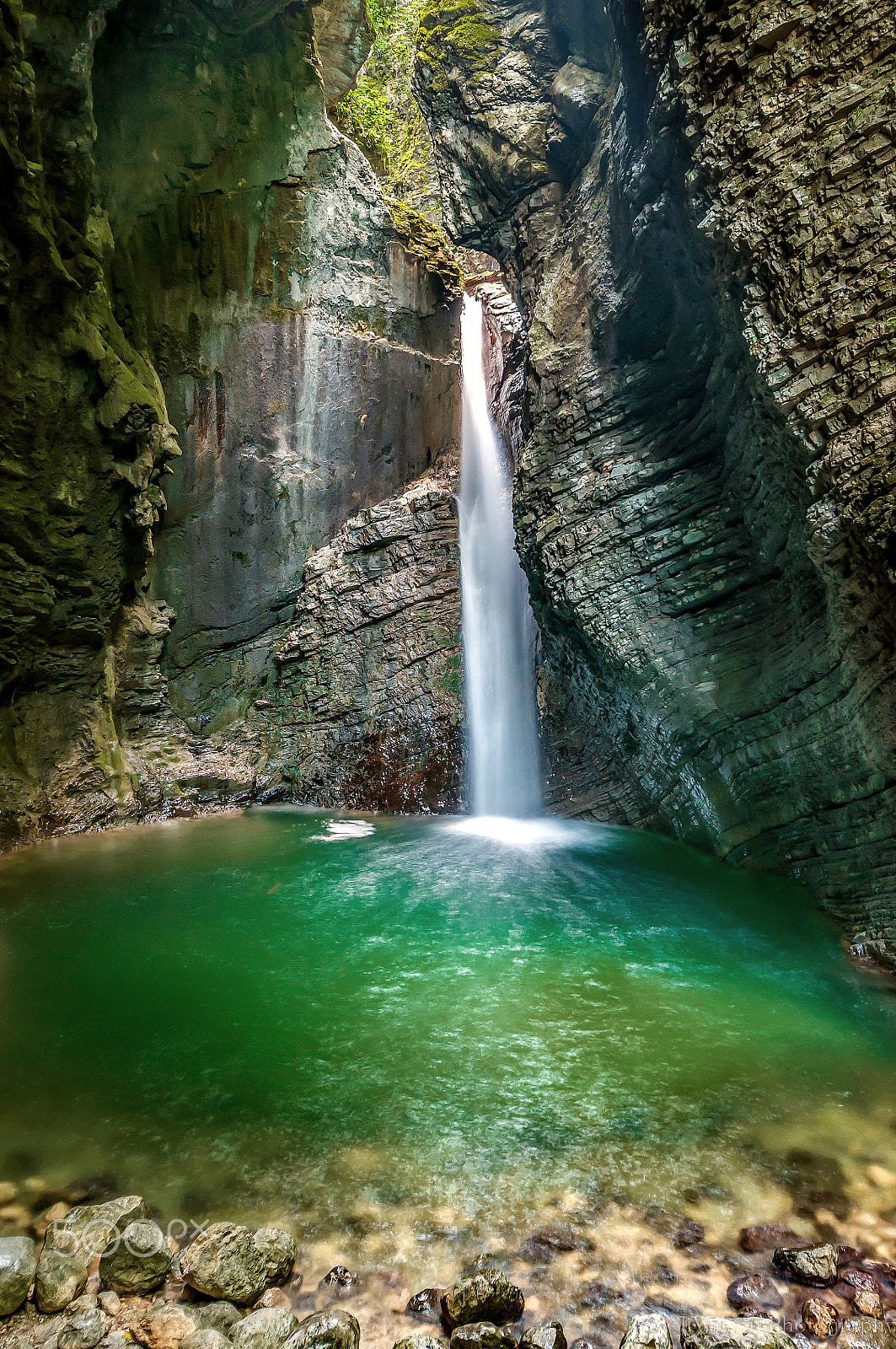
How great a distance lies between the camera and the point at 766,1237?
8.48 ft

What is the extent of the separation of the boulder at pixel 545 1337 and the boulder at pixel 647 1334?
188 mm

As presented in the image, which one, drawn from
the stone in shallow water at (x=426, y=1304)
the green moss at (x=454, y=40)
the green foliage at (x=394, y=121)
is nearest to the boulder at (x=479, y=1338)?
the stone in shallow water at (x=426, y=1304)

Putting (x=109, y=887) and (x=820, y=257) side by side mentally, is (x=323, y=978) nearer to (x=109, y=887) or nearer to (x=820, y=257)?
(x=109, y=887)

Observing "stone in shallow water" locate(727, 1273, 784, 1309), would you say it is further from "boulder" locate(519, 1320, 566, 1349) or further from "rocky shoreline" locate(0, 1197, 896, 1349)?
"boulder" locate(519, 1320, 566, 1349)

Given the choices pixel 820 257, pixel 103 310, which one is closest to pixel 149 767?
pixel 103 310

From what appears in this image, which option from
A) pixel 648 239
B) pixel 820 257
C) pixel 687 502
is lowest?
pixel 687 502

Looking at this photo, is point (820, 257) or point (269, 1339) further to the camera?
point (820, 257)

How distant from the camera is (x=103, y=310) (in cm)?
923

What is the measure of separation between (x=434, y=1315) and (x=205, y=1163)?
120 cm

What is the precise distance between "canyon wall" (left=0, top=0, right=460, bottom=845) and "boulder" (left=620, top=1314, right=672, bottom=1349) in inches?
335

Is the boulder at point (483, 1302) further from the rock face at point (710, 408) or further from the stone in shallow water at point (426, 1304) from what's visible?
the rock face at point (710, 408)

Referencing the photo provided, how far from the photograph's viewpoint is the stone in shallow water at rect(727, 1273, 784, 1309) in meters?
2.31

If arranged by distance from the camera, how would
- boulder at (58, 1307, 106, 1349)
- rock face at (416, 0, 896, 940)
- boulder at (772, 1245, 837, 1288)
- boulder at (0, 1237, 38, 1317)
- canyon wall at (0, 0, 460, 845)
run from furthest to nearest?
1. canyon wall at (0, 0, 460, 845)
2. rock face at (416, 0, 896, 940)
3. boulder at (772, 1245, 837, 1288)
4. boulder at (0, 1237, 38, 1317)
5. boulder at (58, 1307, 106, 1349)
